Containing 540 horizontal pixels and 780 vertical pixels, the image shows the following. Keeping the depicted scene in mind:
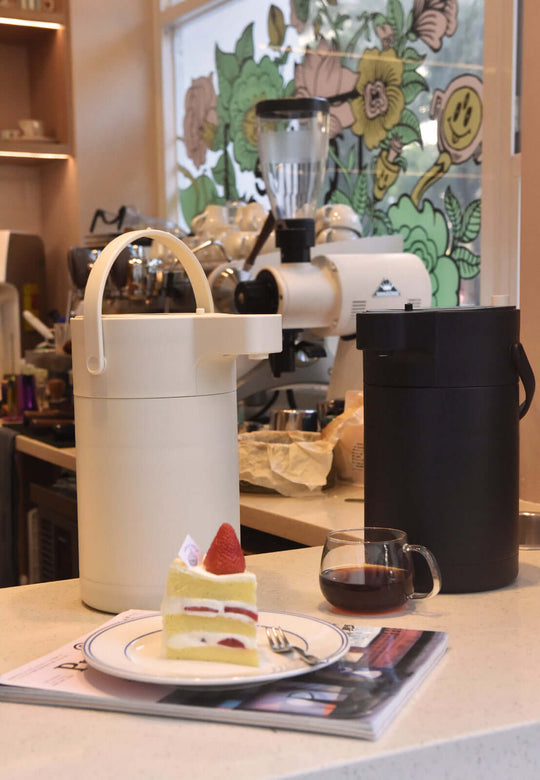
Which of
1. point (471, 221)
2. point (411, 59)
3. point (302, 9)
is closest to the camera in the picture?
point (471, 221)

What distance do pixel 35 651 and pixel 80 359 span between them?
27cm

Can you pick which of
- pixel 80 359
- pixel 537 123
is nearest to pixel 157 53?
pixel 537 123

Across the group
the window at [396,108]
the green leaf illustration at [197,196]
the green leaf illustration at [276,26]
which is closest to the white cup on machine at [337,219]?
the window at [396,108]

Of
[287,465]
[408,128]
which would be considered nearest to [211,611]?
[287,465]

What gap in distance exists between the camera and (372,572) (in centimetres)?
91

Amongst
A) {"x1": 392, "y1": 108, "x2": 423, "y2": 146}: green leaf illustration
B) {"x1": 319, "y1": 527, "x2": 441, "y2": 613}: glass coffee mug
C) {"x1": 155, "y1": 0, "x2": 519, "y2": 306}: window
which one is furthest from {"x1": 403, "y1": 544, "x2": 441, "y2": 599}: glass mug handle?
{"x1": 392, "y1": 108, "x2": 423, "y2": 146}: green leaf illustration

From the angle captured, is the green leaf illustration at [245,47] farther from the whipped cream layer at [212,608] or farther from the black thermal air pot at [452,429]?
the whipped cream layer at [212,608]

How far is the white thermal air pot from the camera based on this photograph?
3.01 ft

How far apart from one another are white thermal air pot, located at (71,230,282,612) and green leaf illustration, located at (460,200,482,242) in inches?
61.7

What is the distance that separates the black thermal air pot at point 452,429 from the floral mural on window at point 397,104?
147cm

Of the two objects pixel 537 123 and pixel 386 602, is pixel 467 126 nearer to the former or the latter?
pixel 537 123

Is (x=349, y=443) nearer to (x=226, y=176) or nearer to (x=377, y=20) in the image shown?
(x=377, y=20)

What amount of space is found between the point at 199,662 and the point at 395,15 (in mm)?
2260

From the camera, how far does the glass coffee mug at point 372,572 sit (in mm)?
898
